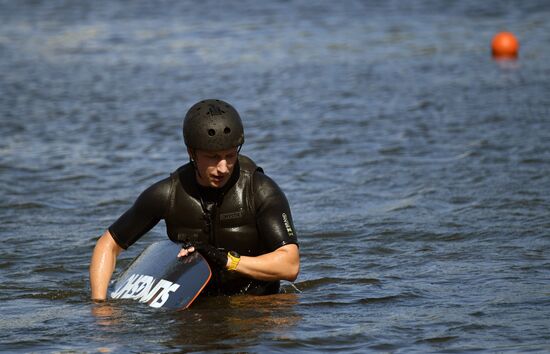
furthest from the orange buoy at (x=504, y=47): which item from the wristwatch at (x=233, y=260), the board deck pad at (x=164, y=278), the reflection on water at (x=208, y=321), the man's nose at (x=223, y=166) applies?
the wristwatch at (x=233, y=260)

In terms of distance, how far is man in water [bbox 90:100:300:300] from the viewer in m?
7.14

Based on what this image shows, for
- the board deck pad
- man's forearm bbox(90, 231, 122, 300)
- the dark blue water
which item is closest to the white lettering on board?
the board deck pad

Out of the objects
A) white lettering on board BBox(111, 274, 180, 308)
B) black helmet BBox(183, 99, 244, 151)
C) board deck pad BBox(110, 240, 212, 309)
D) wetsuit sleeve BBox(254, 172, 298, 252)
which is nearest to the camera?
black helmet BBox(183, 99, 244, 151)

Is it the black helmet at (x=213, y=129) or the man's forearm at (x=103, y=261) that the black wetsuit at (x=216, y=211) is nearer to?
the man's forearm at (x=103, y=261)

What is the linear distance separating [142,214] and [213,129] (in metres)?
0.84

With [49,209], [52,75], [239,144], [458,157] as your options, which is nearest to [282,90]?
[52,75]

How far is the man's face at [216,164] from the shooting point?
23.3 feet

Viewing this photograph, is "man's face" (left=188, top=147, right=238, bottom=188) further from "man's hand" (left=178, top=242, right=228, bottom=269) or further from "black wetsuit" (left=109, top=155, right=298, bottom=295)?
"man's hand" (left=178, top=242, right=228, bottom=269)

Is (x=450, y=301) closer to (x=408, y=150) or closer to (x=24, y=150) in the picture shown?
(x=408, y=150)

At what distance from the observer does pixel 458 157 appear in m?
13.7

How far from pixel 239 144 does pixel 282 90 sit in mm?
12843

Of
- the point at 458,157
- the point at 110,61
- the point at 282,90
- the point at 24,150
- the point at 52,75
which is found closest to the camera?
the point at 458,157

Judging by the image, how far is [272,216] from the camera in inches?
287

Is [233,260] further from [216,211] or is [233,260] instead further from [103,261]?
[103,261]
